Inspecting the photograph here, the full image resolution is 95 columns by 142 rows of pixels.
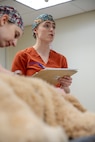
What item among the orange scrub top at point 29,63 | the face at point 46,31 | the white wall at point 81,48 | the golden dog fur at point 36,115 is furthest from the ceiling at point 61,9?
the golden dog fur at point 36,115

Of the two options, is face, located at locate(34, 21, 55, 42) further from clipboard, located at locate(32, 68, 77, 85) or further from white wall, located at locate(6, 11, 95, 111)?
white wall, located at locate(6, 11, 95, 111)

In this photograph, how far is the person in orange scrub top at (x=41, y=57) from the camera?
2035mm

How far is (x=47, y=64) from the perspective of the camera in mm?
2105

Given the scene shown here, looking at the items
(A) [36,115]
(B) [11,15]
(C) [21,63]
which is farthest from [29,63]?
(A) [36,115]

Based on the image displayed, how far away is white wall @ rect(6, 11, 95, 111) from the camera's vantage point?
3.77 m

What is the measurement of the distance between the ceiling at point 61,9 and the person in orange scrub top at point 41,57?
50.0 inches

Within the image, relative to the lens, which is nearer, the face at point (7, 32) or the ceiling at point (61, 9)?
the face at point (7, 32)

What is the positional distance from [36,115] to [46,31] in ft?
5.54

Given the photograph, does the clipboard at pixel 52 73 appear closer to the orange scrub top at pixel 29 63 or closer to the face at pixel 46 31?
the orange scrub top at pixel 29 63

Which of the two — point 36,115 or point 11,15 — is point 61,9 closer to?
point 11,15

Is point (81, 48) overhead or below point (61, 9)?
below

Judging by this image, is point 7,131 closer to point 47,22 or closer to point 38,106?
point 38,106

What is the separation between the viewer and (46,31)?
88.7 inches

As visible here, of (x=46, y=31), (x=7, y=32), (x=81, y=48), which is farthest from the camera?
(x=81, y=48)
